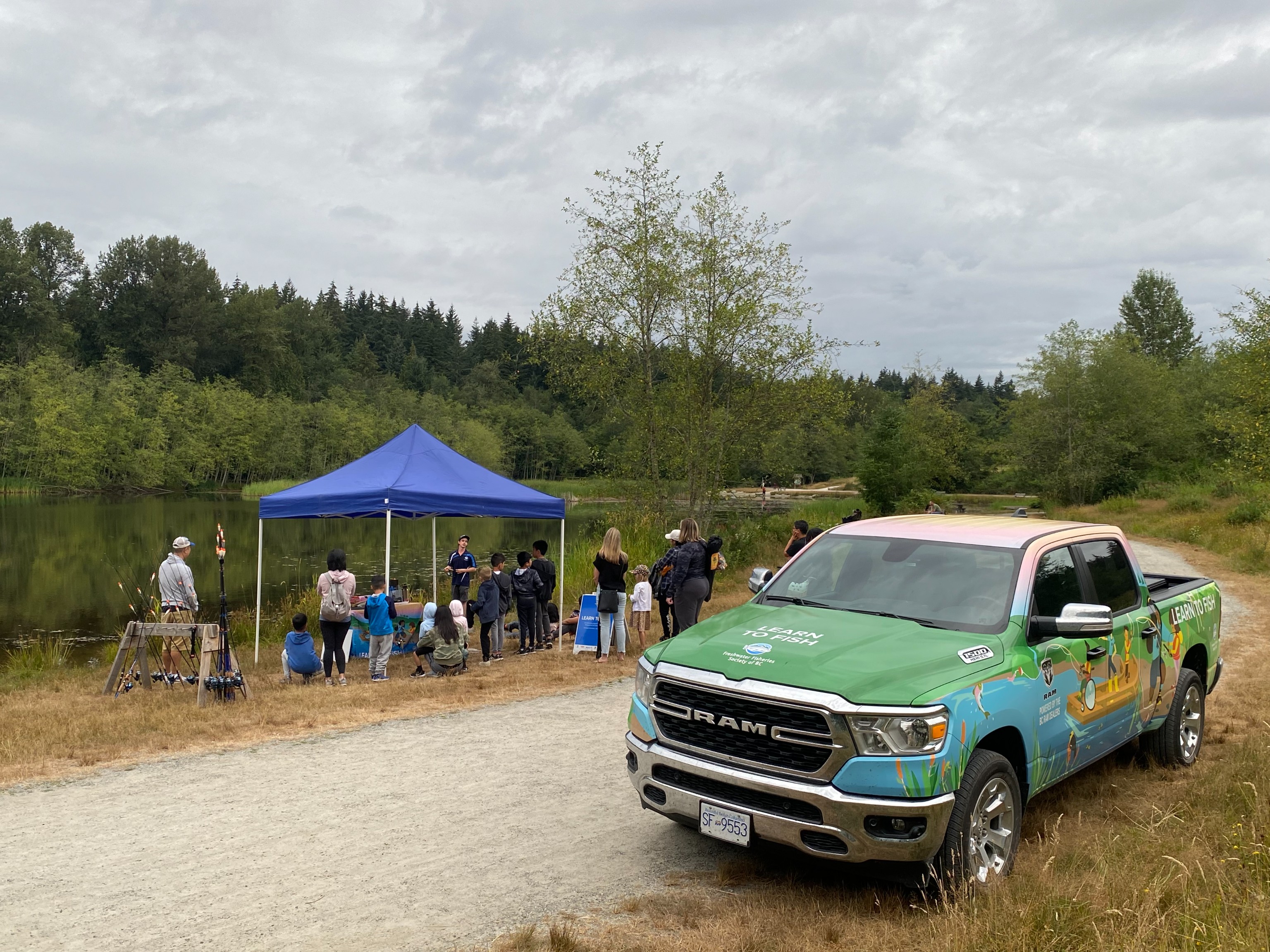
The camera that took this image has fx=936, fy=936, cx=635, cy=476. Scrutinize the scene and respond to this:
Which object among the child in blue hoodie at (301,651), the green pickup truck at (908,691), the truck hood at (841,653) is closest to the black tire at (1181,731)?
the green pickup truck at (908,691)

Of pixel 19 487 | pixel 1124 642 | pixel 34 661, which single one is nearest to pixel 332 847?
pixel 1124 642

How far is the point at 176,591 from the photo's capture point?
11695mm

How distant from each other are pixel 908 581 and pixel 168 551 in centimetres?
3080

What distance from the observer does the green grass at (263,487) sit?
74.7m

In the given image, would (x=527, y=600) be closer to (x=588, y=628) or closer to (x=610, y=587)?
(x=588, y=628)

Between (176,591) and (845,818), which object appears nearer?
(845,818)

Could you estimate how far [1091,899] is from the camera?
4.21m

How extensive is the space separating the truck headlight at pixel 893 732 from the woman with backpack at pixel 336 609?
781cm

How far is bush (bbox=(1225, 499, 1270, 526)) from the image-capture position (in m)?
29.1

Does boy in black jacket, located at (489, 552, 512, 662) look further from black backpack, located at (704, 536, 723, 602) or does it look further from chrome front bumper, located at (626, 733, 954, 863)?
chrome front bumper, located at (626, 733, 954, 863)

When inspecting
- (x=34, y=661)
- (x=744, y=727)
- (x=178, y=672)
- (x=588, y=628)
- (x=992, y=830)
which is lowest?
(x=34, y=661)

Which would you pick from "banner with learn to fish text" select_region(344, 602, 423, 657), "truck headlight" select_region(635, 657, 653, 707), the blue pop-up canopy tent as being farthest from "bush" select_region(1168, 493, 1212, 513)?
"truck headlight" select_region(635, 657, 653, 707)

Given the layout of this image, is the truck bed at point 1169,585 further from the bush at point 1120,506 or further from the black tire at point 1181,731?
the bush at point 1120,506

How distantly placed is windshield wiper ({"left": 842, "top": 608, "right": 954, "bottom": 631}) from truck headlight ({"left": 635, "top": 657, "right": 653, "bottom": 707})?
127 cm
